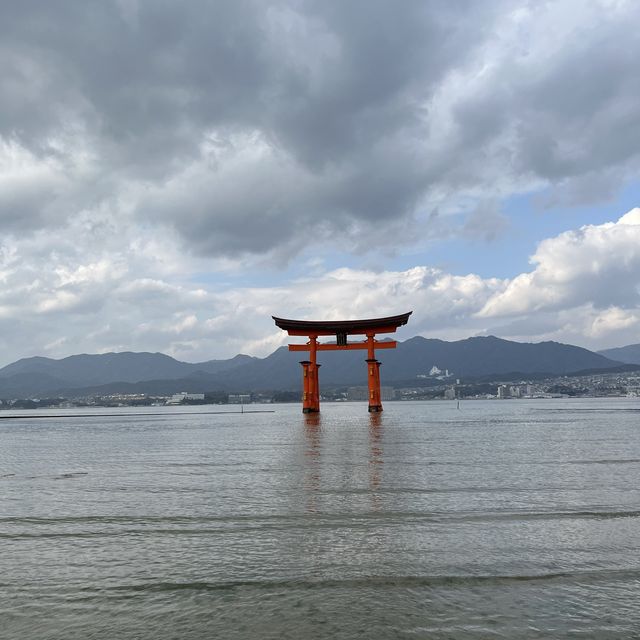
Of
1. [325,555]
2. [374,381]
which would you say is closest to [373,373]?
[374,381]

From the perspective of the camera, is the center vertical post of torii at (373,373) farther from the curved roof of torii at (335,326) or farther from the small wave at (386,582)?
the small wave at (386,582)

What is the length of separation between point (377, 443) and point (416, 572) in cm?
2239

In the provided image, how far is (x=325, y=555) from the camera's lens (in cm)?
785

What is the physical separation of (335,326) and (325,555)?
5655cm

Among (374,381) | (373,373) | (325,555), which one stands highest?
(373,373)

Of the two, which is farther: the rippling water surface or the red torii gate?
the red torii gate

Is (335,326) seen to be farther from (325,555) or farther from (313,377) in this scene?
(325,555)

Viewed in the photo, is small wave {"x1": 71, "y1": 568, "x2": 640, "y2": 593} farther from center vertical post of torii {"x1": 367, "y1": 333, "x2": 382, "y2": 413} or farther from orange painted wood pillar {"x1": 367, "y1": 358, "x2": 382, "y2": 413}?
orange painted wood pillar {"x1": 367, "y1": 358, "x2": 382, "y2": 413}

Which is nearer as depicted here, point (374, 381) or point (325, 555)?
point (325, 555)

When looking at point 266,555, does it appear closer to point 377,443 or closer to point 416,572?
point 416,572

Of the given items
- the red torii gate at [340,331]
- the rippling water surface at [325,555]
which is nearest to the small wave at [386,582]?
the rippling water surface at [325,555]

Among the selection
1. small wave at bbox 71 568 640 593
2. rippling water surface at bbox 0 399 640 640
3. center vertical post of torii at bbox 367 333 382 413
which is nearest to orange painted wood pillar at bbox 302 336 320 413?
center vertical post of torii at bbox 367 333 382 413

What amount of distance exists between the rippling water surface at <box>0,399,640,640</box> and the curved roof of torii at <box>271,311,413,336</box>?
45932 millimetres

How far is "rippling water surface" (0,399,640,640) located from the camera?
547cm
